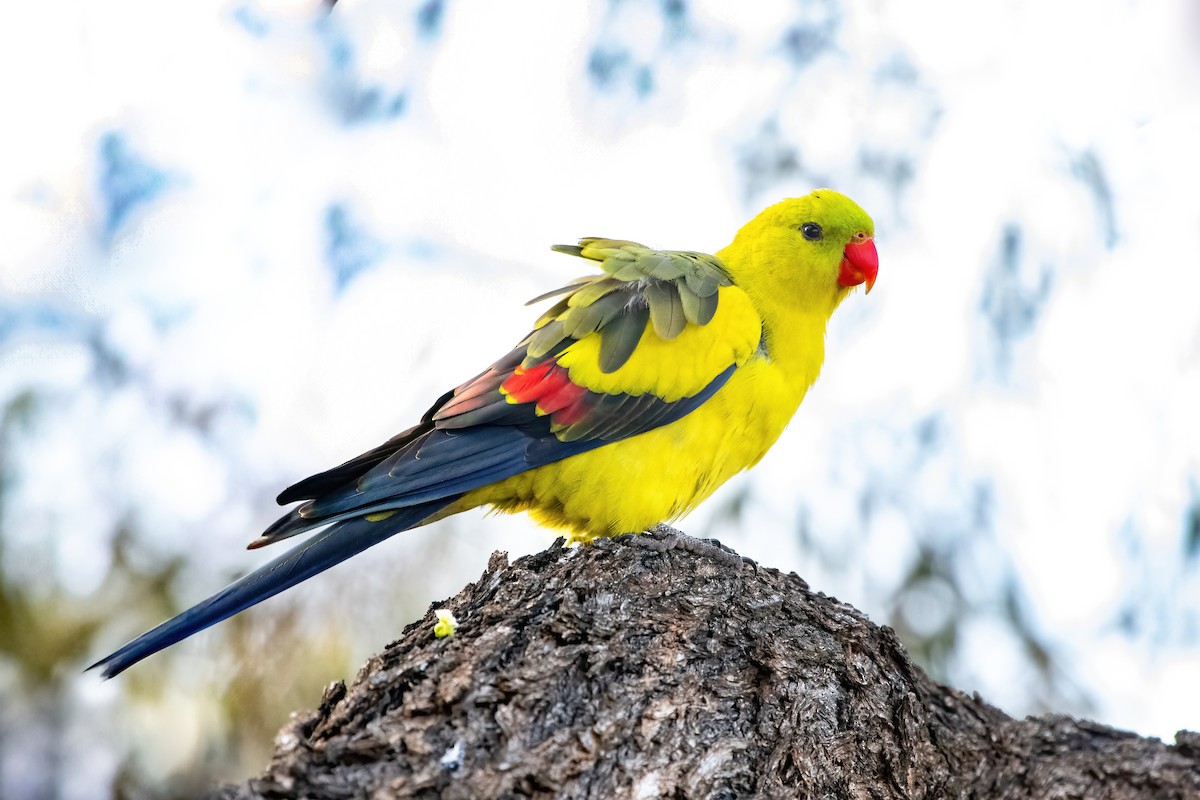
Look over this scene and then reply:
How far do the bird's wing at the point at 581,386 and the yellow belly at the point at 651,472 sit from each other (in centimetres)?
5

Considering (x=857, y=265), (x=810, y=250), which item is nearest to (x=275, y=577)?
(x=810, y=250)

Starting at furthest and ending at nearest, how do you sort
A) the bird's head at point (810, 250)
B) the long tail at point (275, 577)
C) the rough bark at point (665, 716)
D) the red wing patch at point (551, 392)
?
1. the bird's head at point (810, 250)
2. the red wing patch at point (551, 392)
3. the long tail at point (275, 577)
4. the rough bark at point (665, 716)

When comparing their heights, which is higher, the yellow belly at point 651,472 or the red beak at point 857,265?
the red beak at point 857,265

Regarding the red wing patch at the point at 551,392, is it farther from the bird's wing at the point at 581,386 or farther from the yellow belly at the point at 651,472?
the yellow belly at the point at 651,472

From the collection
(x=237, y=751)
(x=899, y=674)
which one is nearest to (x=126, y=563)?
(x=237, y=751)

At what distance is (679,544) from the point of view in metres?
2.62

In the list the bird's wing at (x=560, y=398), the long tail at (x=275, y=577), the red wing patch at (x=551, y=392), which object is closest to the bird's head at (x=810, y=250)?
the bird's wing at (x=560, y=398)

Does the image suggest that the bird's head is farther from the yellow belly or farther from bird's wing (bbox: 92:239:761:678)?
the yellow belly

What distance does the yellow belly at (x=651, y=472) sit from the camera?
2.72 metres

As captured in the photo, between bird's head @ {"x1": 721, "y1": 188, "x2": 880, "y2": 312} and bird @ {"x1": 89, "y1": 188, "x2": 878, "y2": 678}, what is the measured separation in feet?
0.38

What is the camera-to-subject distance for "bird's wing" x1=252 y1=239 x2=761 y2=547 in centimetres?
259

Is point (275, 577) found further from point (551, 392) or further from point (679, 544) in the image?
point (679, 544)

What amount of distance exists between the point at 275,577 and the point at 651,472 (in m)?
1.05

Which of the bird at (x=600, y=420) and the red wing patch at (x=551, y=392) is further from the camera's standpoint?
the red wing patch at (x=551, y=392)
